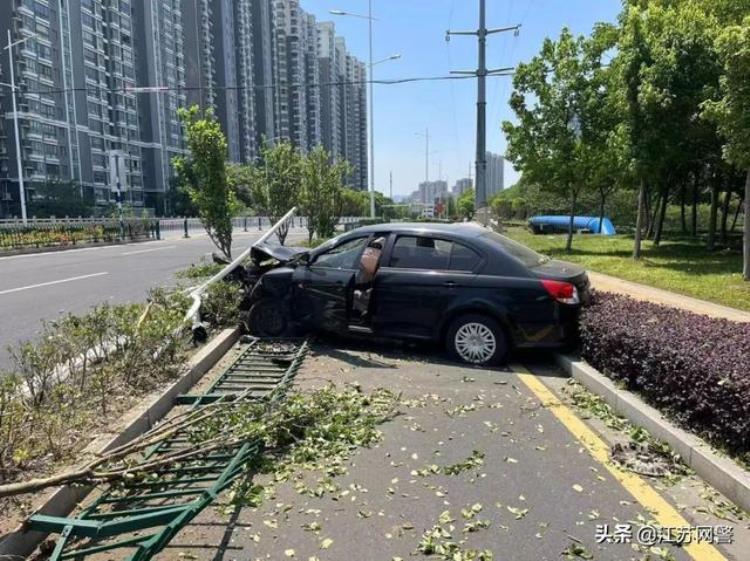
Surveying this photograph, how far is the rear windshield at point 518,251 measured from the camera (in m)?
6.97

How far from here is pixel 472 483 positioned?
3863 mm

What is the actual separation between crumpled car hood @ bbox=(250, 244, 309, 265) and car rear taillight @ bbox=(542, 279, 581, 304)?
3.33 m

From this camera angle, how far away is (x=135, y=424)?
14.8 feet

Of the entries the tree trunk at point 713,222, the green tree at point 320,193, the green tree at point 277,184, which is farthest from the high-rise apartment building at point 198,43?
the tree trunk at point 713,222

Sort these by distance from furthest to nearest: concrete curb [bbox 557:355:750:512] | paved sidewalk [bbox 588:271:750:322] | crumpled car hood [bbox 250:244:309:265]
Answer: paved sidewalk [bbox 588:271:750:322] → crumpled car hood [bbox 250:244:309:265] → concrete curb [bbox 557:355:750:512]

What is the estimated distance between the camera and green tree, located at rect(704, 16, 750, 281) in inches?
420

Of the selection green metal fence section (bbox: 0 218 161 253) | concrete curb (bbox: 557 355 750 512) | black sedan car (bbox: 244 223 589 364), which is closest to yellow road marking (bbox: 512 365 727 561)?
concrete curb (bbox: 557 355 750 512)

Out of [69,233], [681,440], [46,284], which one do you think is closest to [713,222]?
[681,440]

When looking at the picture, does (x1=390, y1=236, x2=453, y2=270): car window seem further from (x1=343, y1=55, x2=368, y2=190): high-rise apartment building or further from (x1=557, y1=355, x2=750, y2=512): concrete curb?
(x1=343, y1=55, x2=368, y2=190): high-rise apartment building

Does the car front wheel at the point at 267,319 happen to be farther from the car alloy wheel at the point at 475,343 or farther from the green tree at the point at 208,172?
the green tree at the point at 208,172

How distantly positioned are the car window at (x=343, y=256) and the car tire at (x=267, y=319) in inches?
30.9

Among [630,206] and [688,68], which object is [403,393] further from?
[630,206]

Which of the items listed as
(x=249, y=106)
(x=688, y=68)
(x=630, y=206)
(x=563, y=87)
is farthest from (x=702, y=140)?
(x=249, y=106)

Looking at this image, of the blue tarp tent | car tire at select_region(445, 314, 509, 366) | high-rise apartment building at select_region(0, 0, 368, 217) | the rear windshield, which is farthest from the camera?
high-rise apartment building at select_region(0, 0, 368, 217)
